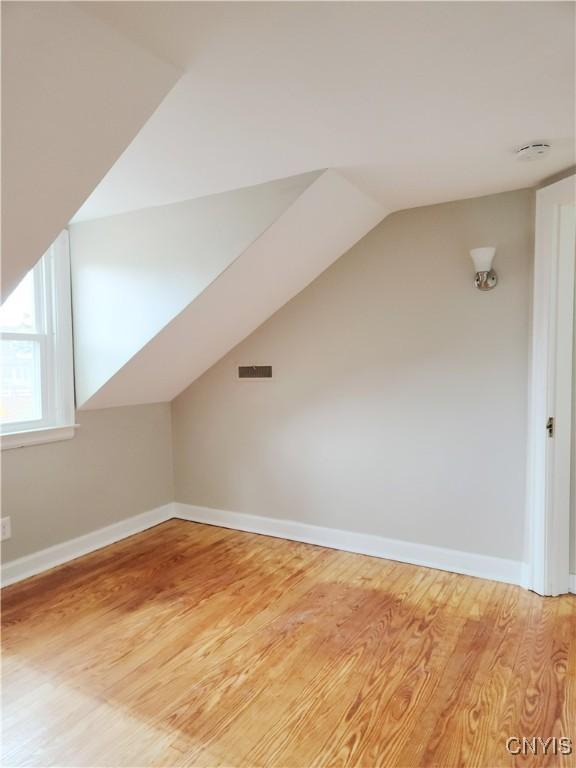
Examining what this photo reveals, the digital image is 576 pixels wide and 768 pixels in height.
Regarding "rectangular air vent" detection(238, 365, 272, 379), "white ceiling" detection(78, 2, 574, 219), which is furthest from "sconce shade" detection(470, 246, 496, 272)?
"rectangular air vent" detection(238, 365, 272, 379)

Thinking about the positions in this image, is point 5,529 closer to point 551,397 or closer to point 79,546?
point 79,546

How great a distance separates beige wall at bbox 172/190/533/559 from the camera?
2.81m

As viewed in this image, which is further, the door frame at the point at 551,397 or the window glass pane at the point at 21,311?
the window glass pane at the point at 21,311

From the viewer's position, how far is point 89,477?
134 inches

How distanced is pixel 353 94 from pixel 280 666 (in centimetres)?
227

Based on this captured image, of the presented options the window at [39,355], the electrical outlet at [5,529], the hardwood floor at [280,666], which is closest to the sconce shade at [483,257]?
the hardwood floor at [280,666]

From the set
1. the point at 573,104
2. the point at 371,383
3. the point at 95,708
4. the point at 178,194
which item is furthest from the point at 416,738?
the point at 178,194

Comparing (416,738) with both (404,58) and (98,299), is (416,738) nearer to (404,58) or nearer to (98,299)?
(404,58)

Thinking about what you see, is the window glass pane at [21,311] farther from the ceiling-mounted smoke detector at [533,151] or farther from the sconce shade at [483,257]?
the ceiling-mounted smoke detector at [533,151]

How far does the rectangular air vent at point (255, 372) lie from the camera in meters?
3.58

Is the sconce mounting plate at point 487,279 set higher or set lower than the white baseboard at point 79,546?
higher

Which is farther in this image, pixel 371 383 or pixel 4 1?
pixel 371 383

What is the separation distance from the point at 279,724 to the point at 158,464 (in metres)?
2.50

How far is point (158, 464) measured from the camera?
13.0 ft
